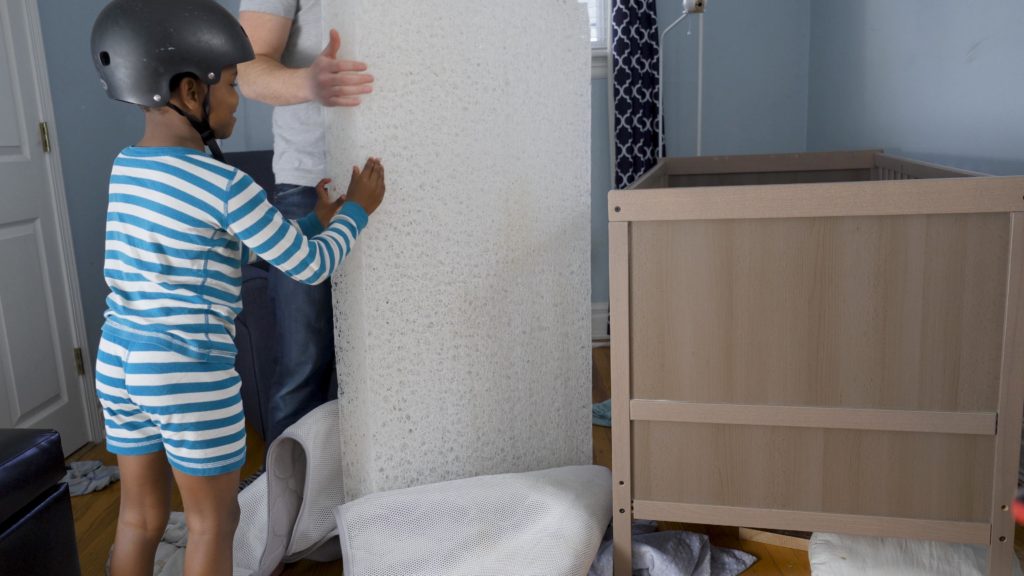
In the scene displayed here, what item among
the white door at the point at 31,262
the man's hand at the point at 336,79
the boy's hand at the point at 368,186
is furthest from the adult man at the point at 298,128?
the white door at the point at 31,262

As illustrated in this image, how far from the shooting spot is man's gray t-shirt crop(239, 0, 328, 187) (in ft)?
4.86

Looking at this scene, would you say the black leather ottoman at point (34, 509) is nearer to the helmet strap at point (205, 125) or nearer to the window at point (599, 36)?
the helmet strap at point (205, 125)

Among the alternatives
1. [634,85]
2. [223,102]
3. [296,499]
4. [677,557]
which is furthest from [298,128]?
[634,85]

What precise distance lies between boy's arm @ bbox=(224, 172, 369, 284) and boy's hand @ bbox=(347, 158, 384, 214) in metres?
0.14

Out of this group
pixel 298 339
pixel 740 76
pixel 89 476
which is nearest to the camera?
pixel 298 339

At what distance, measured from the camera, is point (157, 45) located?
3.66ft

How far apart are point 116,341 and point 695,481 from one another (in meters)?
1.00

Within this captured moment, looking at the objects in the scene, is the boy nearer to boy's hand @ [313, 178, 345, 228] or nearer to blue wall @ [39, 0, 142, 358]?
boy's hand @ [313, 178, 345, 228]

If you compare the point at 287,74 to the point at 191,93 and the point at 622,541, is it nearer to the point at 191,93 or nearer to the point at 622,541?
the point at 191,93

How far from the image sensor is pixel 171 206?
1.13 metres

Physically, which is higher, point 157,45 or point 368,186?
point 157,45

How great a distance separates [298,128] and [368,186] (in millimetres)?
239

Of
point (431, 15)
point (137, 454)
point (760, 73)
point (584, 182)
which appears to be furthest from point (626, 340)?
point (760, 73)

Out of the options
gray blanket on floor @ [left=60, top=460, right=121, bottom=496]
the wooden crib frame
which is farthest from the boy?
gray blanket on floor @ [left=60, top=460, right=121, bottom=496]
